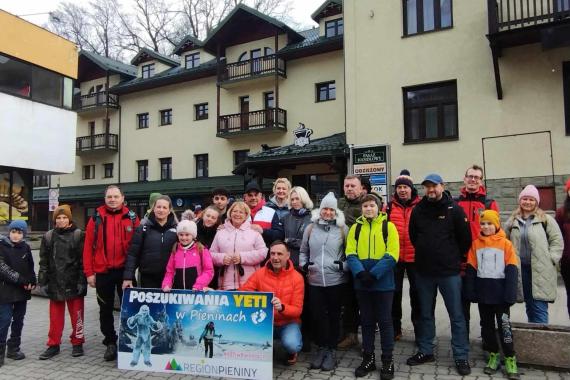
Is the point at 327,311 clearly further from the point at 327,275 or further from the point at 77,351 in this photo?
the point at 77,351

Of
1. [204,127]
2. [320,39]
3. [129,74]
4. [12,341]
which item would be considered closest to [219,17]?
[129,74]

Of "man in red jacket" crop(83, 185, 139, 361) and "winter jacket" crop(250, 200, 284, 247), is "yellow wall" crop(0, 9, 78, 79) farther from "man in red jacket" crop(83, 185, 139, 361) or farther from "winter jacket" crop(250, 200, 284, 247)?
"winter jacket" crop(250, 200, 284, 247)

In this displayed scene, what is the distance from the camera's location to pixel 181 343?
471 cm

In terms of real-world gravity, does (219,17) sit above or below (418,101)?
above

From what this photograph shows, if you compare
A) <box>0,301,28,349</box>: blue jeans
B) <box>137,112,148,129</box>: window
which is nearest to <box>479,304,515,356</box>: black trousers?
<box>0,301,28,349</box>: blue jeans

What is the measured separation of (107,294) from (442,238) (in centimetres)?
379

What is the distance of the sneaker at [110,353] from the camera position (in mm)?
5371

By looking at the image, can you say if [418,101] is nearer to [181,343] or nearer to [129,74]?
[181,343]

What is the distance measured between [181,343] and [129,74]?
1094 inches

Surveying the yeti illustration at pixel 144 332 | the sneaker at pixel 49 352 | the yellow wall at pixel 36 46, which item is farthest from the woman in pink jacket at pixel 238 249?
the yellow wall at pixel 36 46

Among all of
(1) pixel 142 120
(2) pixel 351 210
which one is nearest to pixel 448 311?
(2) pixel 351 210

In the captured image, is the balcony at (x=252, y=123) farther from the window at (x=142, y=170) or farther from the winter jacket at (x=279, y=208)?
the winter jacket at (x=279, y=208)

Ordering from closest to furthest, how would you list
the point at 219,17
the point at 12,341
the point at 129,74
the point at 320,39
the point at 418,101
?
1. the point at 12,341
2. the point at 418,101
3. the point at 320,39
4. the point at 129,74
5. the point at 219,17

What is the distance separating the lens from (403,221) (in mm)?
5383
